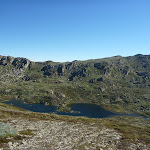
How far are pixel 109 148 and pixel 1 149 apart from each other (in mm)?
19979

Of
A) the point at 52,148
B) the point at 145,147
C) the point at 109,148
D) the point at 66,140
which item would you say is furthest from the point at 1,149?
the point at 145,147

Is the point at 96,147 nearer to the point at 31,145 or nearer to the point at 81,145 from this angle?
the point at 81,145

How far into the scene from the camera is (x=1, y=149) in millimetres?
20828

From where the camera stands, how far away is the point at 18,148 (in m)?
22.3

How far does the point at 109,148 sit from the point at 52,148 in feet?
38.4

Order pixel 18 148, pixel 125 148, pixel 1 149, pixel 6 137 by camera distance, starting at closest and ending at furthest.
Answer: pixel 1 149 < pixel 18 148 < pixel 6 137 < pixel 125 148

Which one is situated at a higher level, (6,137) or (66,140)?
(6,137)

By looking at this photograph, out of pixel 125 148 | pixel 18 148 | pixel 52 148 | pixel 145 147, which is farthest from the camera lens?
pixel 145 147

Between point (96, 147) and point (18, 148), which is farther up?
point (18, 148)

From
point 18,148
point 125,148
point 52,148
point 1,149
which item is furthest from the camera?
point 125,148

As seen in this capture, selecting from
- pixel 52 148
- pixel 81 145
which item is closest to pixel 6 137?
Result: pixel 52 148

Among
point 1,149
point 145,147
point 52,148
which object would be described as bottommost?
point 145,147

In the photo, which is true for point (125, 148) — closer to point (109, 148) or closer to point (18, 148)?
point (109, 148)

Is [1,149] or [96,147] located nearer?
[1,149]
